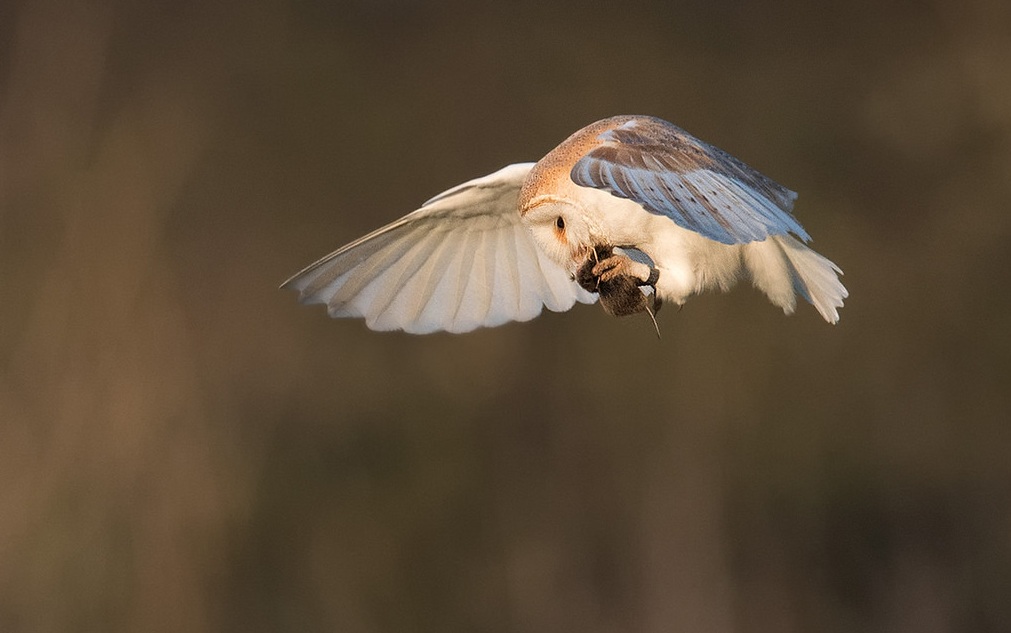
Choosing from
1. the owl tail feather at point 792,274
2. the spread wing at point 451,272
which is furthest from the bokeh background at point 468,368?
the owl tail feather at point 792,274

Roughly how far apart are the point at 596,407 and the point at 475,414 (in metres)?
0.25

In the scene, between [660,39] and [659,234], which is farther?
[660,39]

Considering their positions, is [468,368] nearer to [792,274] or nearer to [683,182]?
[792,274]

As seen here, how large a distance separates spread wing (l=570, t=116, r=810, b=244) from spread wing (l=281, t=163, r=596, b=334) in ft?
1.01

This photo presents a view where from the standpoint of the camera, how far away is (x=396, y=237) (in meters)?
1.68

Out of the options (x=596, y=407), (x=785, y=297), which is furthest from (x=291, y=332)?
(x=785, y=297)

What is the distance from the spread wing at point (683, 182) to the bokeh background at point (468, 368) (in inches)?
59.4

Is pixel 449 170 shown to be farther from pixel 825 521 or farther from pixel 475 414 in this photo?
pixel 825 521

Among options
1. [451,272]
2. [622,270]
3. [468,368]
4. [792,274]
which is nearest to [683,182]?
[622,270]

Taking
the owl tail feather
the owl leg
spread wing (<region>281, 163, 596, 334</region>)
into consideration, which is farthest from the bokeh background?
the owl leg

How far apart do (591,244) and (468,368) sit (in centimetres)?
159

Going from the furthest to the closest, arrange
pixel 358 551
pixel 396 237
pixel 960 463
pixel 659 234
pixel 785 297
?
pixel 960 463, pixel 358 551, pixel 396 237, pixel 785 297, pixel 659 234

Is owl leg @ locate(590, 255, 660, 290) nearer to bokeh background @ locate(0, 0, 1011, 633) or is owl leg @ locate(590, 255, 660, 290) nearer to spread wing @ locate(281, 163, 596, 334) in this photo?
spread wing @ locate(281, 163, 596, 334)

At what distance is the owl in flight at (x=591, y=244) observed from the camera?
1229 millimetres
